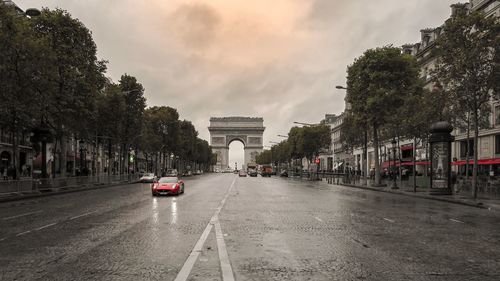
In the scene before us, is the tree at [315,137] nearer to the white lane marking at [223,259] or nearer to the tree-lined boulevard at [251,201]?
the tree-lined boulevard at [251,201]

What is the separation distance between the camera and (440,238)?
1218 cm

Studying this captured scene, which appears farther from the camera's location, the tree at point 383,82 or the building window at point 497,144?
the building window at point 497,144

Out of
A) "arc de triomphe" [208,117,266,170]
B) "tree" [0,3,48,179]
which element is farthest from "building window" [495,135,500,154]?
"arc de triomphe" [208,117,266,170]

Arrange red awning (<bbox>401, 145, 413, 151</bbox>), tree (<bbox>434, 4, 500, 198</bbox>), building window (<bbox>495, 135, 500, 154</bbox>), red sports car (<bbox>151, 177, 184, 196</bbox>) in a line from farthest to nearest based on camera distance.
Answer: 1. red awning (<bbox>401, 145, 413, 151</bbox>)
2. building window (<bbox>495, 135, 500, 154</bbox>)
3. red sports car (<bbox>151, 177, 184, 196</bbox>)
4. tree (<bbox>434, 4, 500, 198</bbox>)

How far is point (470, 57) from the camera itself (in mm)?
26219

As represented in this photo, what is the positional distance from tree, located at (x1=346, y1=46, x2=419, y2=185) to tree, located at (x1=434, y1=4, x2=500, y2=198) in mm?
12359

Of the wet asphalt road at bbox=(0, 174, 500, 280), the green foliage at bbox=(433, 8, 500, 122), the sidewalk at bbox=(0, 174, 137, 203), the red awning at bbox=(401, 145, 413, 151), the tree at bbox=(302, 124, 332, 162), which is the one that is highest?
the green foliage at bbox=(433, 8, 500, 122)

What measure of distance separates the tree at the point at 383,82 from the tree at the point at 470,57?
1236 centimetres

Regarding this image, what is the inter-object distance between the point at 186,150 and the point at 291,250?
102 meters

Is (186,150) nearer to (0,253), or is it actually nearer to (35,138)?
(35,138)

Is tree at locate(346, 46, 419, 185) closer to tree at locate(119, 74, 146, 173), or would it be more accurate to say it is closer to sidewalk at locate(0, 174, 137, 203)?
sidewalk at locate(0, 174, 137, 203)

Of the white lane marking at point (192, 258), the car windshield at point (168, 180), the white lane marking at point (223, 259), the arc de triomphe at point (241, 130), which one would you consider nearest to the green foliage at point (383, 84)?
the car windshield at point (168, 180)

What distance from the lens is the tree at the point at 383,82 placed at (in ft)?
136

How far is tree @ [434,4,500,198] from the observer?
2641cm
